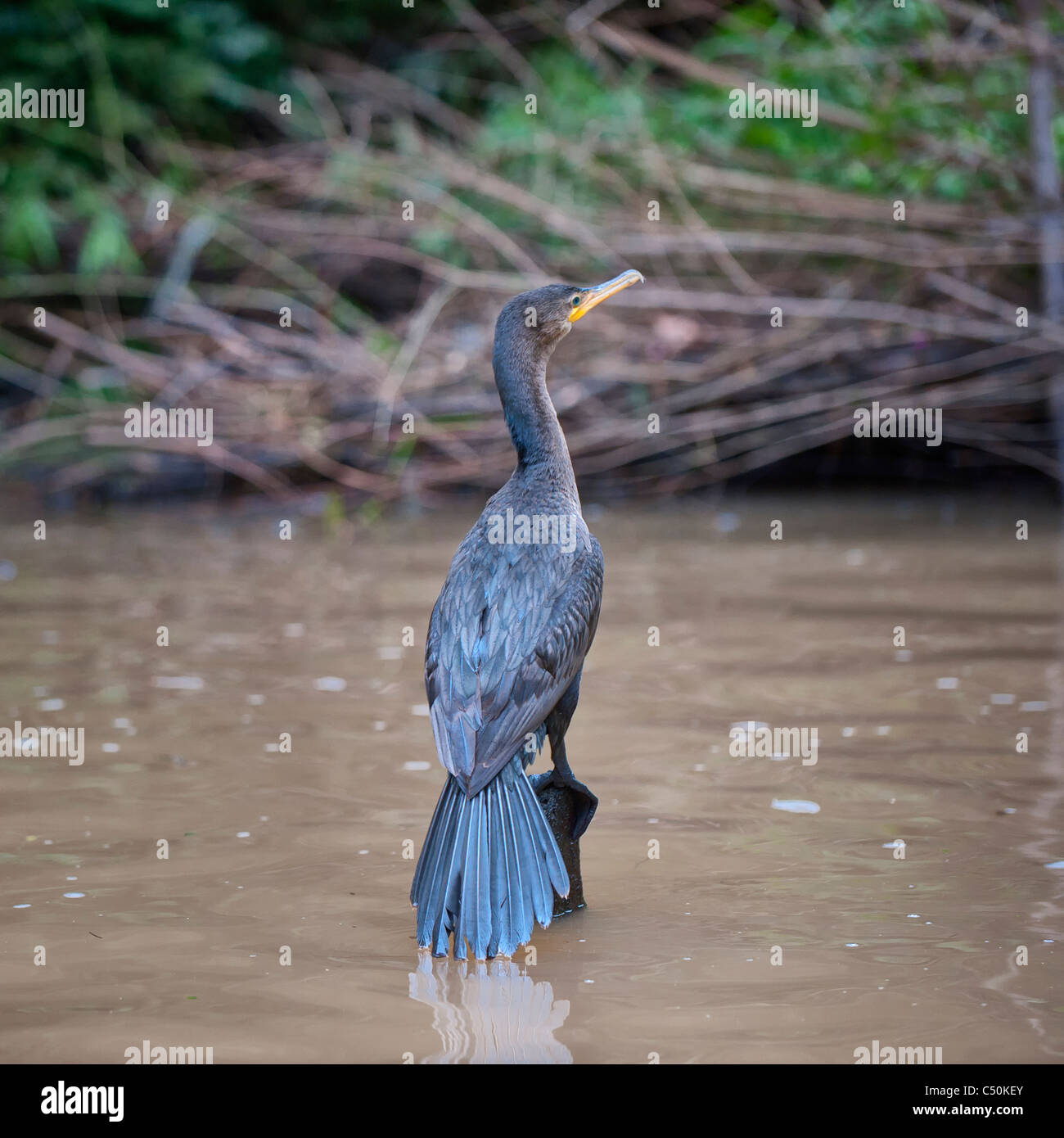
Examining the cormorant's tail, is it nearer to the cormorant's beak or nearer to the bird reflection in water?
the bird reflection in water

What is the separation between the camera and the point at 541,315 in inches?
155

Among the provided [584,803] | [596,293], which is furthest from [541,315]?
[584,803]

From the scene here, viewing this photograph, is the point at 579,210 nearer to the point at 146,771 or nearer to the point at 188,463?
the point at 188,463

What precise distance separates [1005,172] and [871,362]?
1422 millimetres

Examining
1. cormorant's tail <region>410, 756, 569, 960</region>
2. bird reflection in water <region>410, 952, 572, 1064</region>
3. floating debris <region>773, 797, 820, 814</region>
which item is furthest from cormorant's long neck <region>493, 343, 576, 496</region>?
bird reflection in water <region>410, 952, 572, 1064</region>

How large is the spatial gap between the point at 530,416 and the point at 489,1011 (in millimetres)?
1593

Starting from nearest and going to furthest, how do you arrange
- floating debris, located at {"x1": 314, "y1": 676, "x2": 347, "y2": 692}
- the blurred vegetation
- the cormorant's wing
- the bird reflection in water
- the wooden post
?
1. the bird reflection in water
2. the cormorant's wing
3. the wooden post
4. floating debris, located at {"x1": 314, "y1": 676, "x2": 347, "y2": 692}
5. the blurred vegetation

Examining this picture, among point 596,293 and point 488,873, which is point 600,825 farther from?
point 596,293

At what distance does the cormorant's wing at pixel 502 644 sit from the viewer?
3270mm

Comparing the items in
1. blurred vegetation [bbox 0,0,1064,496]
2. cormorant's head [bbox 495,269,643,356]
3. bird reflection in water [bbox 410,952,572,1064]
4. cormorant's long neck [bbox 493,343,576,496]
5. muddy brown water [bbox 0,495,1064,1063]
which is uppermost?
blurred vegetation [bbox 0,0,1064,496]

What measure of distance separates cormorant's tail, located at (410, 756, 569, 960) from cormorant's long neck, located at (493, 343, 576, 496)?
96 centimetres

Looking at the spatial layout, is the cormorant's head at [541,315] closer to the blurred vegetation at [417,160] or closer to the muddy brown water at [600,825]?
the muddy brown water at [600,825]

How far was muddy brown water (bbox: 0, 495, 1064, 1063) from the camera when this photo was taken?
283 centimetres

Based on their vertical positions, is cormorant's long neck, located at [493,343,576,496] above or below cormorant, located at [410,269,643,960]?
above
